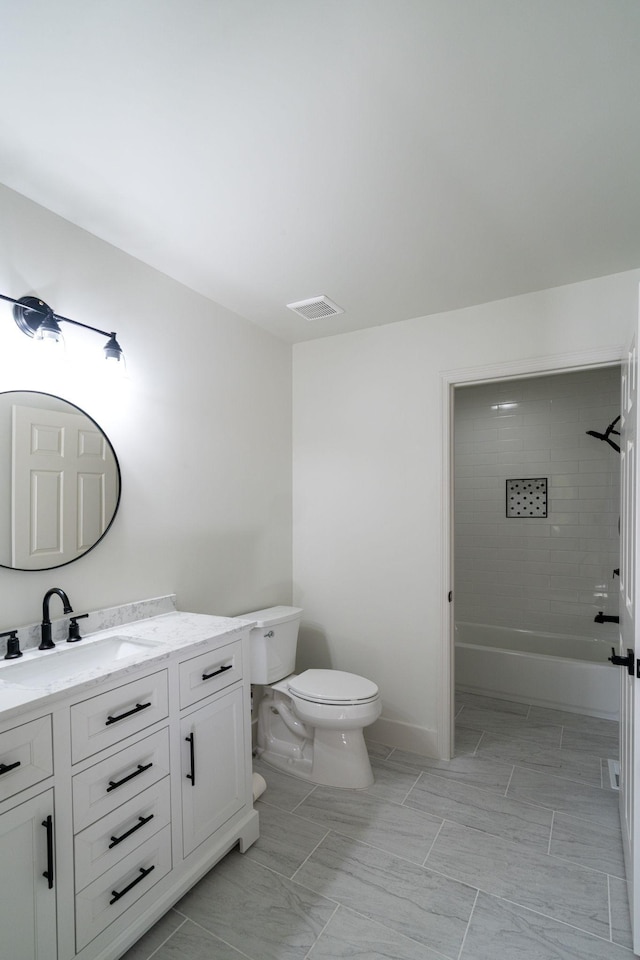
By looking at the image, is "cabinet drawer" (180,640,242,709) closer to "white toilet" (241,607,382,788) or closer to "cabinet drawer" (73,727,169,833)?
"cabinet drawer" (73,727,169,833)

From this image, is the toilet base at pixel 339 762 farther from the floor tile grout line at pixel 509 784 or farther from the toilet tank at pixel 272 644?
the floor tile grout line at pixel 509 784

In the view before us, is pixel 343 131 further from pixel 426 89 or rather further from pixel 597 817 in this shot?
pixel 597 817

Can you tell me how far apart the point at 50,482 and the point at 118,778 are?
102 centimetres

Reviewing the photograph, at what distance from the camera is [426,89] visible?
4.23 feet

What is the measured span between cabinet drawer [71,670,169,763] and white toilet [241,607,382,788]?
38.7 inches

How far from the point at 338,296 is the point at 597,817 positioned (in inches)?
108

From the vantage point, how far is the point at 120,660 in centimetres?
156

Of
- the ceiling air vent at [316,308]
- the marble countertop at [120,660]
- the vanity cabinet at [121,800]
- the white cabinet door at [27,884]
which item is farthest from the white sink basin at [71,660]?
the ceiling air vent at [316,308]

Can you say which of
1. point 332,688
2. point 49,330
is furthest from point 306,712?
point 49,330

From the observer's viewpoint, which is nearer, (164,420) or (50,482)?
(50,482)

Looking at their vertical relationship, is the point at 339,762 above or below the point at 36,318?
below

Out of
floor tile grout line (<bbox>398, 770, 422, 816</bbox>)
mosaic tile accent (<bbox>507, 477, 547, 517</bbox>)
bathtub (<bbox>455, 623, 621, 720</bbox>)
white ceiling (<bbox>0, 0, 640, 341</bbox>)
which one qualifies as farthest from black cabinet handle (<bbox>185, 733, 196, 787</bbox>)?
mosaic tile accent (<bbox>507, 477, 547, 517</bbox>)

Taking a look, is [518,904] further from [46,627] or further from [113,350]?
[113,350]

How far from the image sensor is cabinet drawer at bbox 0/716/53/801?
1168mm
